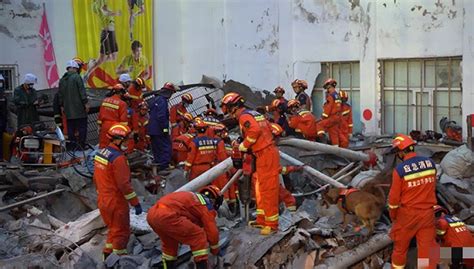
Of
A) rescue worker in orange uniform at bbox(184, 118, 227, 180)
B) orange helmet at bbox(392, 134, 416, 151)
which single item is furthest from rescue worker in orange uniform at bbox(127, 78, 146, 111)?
orange helmet at bbox(392, 134, 416, 151)

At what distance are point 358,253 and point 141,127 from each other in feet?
19.7

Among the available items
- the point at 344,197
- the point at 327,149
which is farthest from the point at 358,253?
the point at 327,149

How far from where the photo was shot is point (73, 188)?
997cm

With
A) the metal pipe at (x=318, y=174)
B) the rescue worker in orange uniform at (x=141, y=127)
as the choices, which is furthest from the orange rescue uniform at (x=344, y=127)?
the rescue worker in orange uniform at (x=141, y=127)

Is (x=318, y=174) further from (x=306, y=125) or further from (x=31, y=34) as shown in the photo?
(x=31, y=34)

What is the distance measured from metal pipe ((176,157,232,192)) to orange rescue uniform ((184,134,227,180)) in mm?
515

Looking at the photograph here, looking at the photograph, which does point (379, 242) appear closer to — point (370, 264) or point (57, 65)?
point (370, 264)

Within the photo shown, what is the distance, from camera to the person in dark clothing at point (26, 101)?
12281 mm

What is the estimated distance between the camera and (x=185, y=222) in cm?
674

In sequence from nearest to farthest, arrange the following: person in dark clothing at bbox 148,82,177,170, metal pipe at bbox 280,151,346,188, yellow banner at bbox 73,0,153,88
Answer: metal pipe at bbox 280,151,346,188 < person in dark clothing at bbox 148,82,177,170 < yellow banner at bbox 73,0,153,88

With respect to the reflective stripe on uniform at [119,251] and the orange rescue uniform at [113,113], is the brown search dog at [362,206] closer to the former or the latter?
the reflective stripe on uniform at [119,251]

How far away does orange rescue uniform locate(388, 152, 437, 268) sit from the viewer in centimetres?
692

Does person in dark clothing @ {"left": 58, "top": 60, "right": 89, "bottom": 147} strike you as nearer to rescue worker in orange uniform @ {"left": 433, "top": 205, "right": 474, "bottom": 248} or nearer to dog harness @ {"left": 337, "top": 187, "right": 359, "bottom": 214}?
dog harness @ {"left": 337, "top": 187, "right": 359, "bottom": 214}

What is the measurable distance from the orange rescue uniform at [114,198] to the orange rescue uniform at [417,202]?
3.18m
